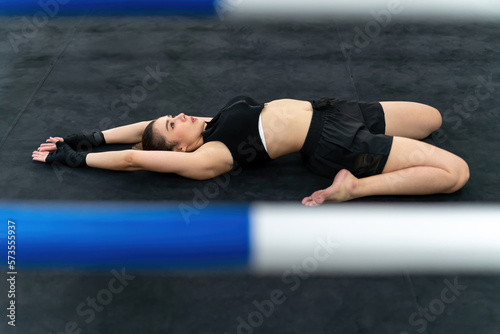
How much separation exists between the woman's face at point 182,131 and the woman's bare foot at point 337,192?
53cm

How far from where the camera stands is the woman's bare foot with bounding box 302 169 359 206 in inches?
92.0

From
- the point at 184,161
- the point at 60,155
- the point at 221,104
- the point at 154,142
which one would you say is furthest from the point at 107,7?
the point at 184,161

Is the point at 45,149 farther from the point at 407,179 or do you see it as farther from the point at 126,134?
the point at 407,179

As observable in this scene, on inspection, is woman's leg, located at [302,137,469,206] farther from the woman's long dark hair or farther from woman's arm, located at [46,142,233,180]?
the woman's long dark hair

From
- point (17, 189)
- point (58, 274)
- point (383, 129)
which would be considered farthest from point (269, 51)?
point (58, 274)

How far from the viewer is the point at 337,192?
2.34 metres

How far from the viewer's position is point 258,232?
2.27 metres

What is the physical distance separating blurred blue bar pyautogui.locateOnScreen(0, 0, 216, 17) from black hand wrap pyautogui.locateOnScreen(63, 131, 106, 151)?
5.26ft

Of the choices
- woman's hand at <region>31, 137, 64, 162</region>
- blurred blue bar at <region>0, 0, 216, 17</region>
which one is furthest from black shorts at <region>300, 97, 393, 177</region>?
blurred blue bar at <region>0, 0, 216, 17</region>

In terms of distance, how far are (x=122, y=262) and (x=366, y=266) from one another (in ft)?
2.90

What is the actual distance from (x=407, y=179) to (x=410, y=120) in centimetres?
40

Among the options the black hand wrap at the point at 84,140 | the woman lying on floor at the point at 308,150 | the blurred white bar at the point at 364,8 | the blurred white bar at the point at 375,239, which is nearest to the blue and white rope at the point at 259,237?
the blurred white bar at the point at 375,239

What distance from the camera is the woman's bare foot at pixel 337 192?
2.34 m

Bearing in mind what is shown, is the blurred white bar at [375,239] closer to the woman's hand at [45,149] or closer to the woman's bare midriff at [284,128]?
the woman's bare midriff at [284,128]
